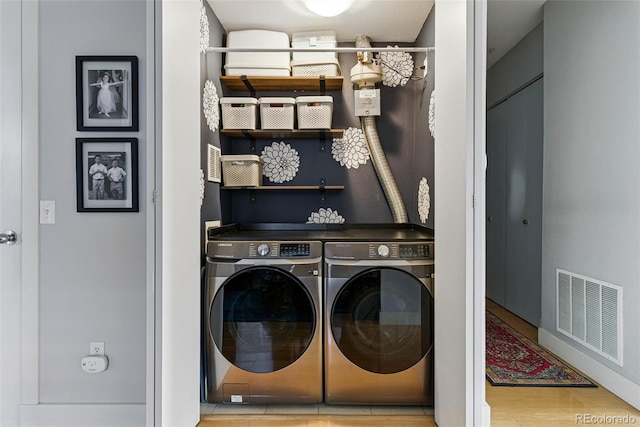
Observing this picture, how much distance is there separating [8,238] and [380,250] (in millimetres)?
1754

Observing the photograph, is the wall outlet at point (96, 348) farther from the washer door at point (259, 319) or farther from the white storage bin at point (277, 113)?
the white storage bin at point (277, 113)

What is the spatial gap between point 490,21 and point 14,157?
3213 mm

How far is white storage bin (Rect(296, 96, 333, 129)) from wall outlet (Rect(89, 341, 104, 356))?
166cm

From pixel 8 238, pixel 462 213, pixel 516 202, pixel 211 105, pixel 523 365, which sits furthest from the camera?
pixel 516 202

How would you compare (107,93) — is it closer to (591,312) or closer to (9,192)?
(9,192)

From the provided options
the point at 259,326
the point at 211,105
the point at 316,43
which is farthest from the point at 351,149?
the point at 259,326

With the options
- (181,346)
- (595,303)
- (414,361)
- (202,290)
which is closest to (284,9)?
(202,290)

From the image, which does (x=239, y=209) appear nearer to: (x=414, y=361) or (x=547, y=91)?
(x=414, y=361)

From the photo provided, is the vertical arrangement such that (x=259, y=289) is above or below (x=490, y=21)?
below

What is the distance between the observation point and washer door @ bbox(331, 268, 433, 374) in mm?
2113

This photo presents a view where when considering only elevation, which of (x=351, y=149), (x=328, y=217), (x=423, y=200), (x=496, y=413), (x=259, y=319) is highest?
(x=351, y=149)

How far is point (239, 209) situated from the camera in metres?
2.95

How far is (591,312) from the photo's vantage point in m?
2.42

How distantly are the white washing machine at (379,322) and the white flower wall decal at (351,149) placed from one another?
946 millimetres
